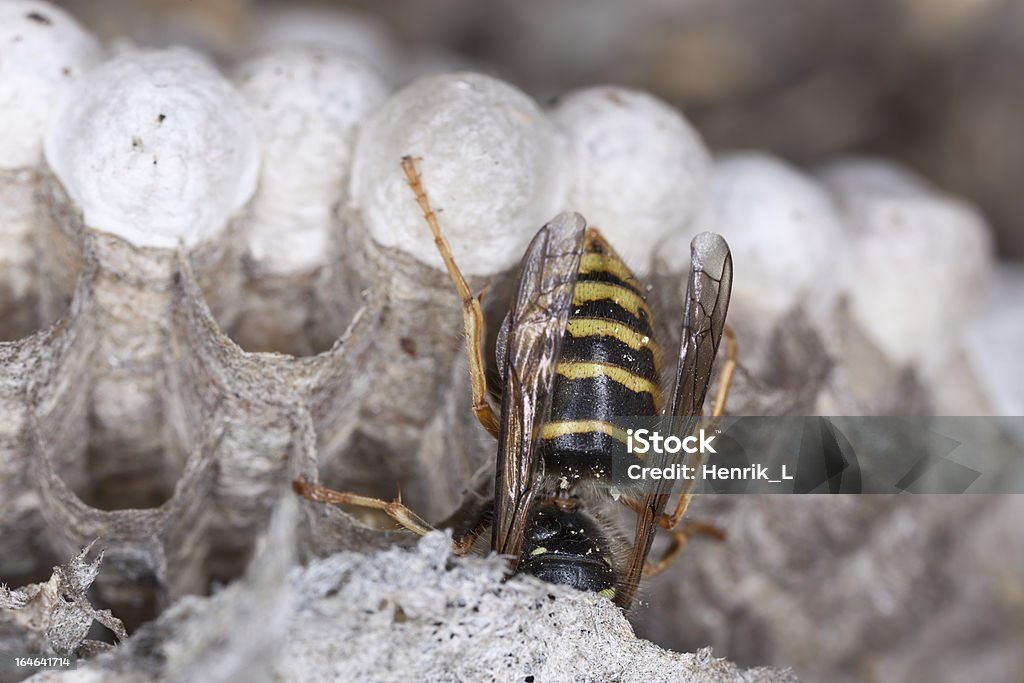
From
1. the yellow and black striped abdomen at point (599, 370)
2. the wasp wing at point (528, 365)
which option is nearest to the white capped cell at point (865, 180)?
the yellow and black striped abdomen at point (599, 370)

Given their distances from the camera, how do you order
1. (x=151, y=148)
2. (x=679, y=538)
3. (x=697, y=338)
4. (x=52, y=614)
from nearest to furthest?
(x=52, y=614) < (x=151, y=148) < (x=697, y=338) < (x=679, y=538)

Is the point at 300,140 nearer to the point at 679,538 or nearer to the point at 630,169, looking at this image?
the point at 630,169

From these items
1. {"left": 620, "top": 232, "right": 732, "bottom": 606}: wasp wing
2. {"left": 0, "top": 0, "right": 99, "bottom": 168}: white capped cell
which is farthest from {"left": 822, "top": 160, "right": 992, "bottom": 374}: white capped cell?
{"left": 0, "top": 0, "right": 99, "bottom": 168}: white capped cell

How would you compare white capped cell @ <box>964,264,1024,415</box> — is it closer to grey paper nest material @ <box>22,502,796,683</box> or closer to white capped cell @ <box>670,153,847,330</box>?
white capped cell @ <box>670,153,847,330</box>

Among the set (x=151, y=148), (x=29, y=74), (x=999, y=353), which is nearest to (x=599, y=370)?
(x=151, y=148)

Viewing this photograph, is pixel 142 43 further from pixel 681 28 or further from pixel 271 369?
pixel 681 28

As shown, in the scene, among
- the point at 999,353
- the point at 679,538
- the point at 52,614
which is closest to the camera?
the point at 52,614

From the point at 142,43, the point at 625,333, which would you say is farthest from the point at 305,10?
the point at 625,333
